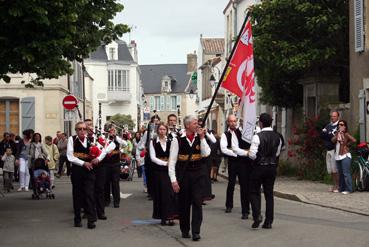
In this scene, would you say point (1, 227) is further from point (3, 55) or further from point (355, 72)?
point (355, 72)

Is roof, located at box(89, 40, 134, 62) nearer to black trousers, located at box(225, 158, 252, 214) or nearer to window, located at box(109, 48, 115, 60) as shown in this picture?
window, located at box(109, 48, 115, 60)

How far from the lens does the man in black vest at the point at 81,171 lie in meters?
12.3

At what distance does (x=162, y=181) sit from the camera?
1254 centimetres

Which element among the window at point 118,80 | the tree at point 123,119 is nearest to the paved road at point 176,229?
the tree at point 123,119

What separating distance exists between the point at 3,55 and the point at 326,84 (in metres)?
12.9

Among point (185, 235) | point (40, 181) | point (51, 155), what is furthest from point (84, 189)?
point (51, 155)

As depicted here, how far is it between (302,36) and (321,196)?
8475mm

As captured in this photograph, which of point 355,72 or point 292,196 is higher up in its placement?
point 355,72

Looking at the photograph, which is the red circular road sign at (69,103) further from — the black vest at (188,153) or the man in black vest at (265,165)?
the black vest at (188,153)

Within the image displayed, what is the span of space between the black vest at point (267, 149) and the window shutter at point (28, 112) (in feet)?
85.8

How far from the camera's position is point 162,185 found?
12484 millimetres

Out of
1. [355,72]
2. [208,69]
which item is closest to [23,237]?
[355,72]

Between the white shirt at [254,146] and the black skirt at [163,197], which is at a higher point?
the white shirt at [254,146]

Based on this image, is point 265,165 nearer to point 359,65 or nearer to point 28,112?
point 359,65
